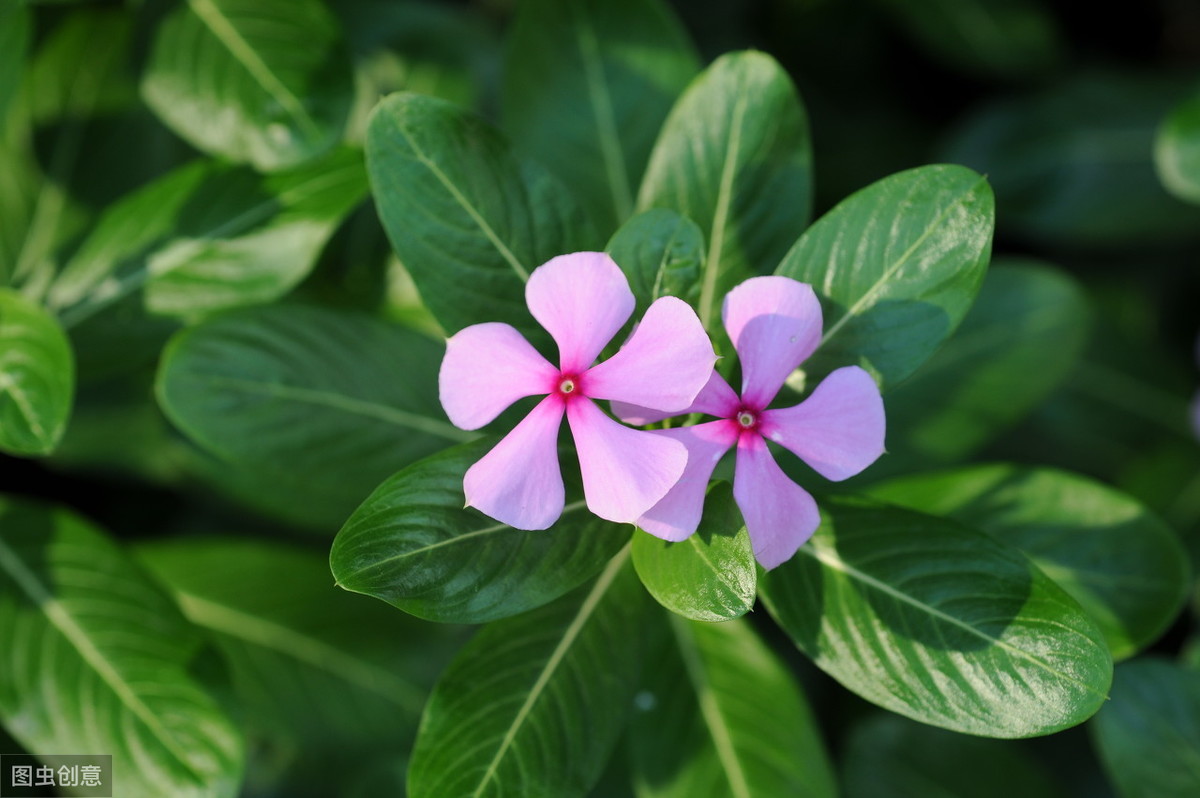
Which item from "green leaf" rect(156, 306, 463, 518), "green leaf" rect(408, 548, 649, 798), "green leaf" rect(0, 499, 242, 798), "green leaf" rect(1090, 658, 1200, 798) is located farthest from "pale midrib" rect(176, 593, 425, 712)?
"green leaf" rect(1090, 658, 1200, 798)

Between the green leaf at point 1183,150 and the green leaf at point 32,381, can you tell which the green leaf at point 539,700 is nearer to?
the green leaf at point 32,381

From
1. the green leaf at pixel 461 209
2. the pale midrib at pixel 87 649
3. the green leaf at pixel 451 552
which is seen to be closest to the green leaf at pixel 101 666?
the pale midrib at pixel 87 649

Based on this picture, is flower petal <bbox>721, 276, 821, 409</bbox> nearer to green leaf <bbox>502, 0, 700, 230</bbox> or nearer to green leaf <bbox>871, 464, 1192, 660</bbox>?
green leaf <bbox>871, 464, 1192, 660</bbox>

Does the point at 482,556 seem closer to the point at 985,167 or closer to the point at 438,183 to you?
the point at 438,183

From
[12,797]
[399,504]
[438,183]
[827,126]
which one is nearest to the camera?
[399,504]

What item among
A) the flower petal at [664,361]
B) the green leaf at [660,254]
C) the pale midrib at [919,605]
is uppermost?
the green leaf at [660,254]

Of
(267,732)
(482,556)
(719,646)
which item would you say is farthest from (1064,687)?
(267,732)

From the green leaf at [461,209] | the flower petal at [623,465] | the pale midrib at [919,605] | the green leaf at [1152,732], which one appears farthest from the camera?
the green leaf at [1152,732]
